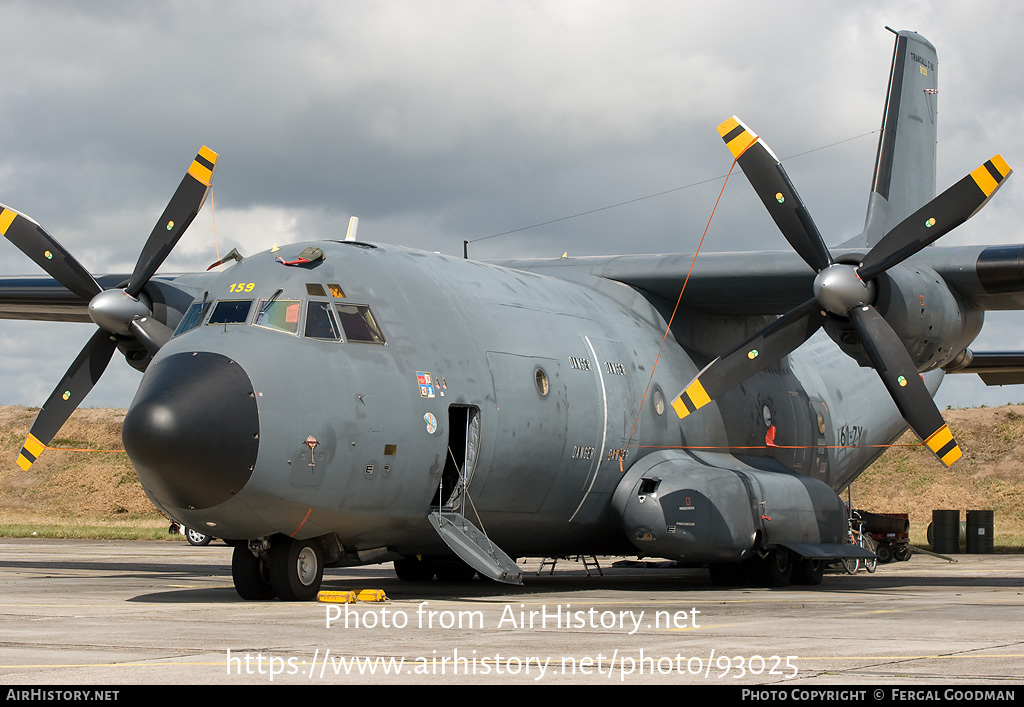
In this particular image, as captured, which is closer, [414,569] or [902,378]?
[902,378]

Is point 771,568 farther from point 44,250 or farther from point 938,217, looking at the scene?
point 44,250

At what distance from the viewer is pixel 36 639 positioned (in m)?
8.59

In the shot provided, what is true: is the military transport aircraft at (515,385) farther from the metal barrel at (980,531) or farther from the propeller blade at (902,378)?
the metal barrel at (980,531)

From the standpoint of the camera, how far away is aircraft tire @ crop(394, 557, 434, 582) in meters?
17.1

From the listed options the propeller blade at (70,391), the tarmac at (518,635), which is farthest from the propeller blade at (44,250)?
the tarmac at (518,635)

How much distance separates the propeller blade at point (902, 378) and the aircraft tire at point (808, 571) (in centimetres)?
282

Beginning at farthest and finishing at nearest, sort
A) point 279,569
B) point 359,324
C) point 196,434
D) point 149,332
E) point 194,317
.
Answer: point 149,332 → point 194,317 → point 359,324 → point 279,569 → point 196,434

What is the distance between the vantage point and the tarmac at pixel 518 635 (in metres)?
6.83

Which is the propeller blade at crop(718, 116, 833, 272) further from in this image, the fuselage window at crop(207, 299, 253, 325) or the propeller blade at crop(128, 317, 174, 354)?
the propeller blade at crop(128, 317, 174, 354)

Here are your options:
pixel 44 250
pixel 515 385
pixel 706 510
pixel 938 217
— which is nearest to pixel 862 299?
pixel 938 217

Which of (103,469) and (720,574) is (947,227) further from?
(103,469)

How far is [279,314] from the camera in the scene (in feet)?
41.9

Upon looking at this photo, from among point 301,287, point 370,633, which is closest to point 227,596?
point 301,287

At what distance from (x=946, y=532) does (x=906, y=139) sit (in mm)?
15242
